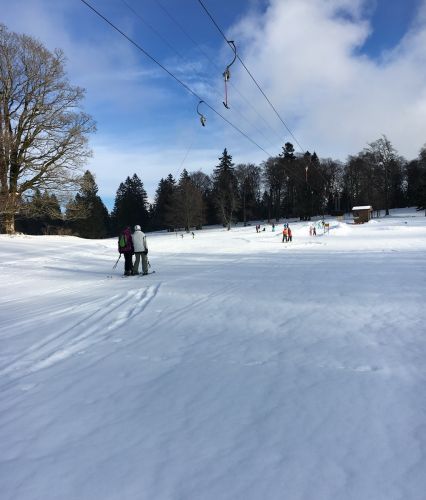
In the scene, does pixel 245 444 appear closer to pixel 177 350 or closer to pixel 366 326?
pixel 177 350

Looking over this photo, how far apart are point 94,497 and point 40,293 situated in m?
10.1

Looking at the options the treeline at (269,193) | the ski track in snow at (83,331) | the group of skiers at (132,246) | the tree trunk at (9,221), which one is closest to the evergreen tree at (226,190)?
the treeline at (269,193)

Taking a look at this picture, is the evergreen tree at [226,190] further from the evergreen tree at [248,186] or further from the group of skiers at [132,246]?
the group of skiers at [132,246]

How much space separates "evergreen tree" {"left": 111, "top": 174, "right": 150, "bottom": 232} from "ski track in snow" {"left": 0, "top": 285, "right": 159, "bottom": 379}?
8897 cm

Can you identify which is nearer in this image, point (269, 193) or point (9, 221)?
point (9, 221)

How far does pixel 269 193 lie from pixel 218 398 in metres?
97.3

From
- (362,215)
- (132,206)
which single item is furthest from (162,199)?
(362,215)

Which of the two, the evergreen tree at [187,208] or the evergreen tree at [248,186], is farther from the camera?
the evergreen tree at [248,186]

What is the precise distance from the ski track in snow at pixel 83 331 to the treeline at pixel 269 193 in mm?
67356

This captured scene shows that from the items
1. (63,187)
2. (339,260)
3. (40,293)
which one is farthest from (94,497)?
(63,187)

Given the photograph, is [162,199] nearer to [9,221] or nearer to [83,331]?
[9,221]

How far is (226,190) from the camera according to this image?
8356cm

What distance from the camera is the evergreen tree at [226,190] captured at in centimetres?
8069

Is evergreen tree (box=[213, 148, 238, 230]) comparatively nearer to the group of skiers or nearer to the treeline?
the treeline
